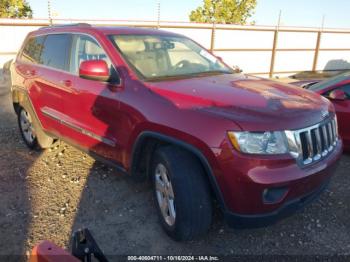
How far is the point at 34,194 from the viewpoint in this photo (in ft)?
12.1

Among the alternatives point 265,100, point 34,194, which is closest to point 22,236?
point 34,194

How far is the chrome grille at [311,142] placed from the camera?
2.44 m

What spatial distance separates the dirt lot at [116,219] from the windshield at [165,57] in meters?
1.38

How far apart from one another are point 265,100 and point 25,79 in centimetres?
361

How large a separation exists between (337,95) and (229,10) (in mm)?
21037

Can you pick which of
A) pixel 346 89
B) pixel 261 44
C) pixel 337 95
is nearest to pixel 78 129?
pixel 337 95

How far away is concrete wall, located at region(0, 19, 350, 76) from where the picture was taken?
11352 millimetres

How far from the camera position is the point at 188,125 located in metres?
2.54

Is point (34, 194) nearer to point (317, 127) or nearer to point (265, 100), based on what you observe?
point (265, 100)

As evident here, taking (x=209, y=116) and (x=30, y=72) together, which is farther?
(x=30, y=72)

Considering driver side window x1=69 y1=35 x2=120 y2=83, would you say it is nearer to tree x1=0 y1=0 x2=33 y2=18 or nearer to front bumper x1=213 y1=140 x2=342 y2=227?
front bumper x1=213 y1=140 x2=342 y2=227

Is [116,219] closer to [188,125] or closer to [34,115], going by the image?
[188,125]

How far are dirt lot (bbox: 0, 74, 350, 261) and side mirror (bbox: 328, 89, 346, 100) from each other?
99cm

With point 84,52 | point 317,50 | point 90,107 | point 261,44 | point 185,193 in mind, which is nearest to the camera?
point 185,193
